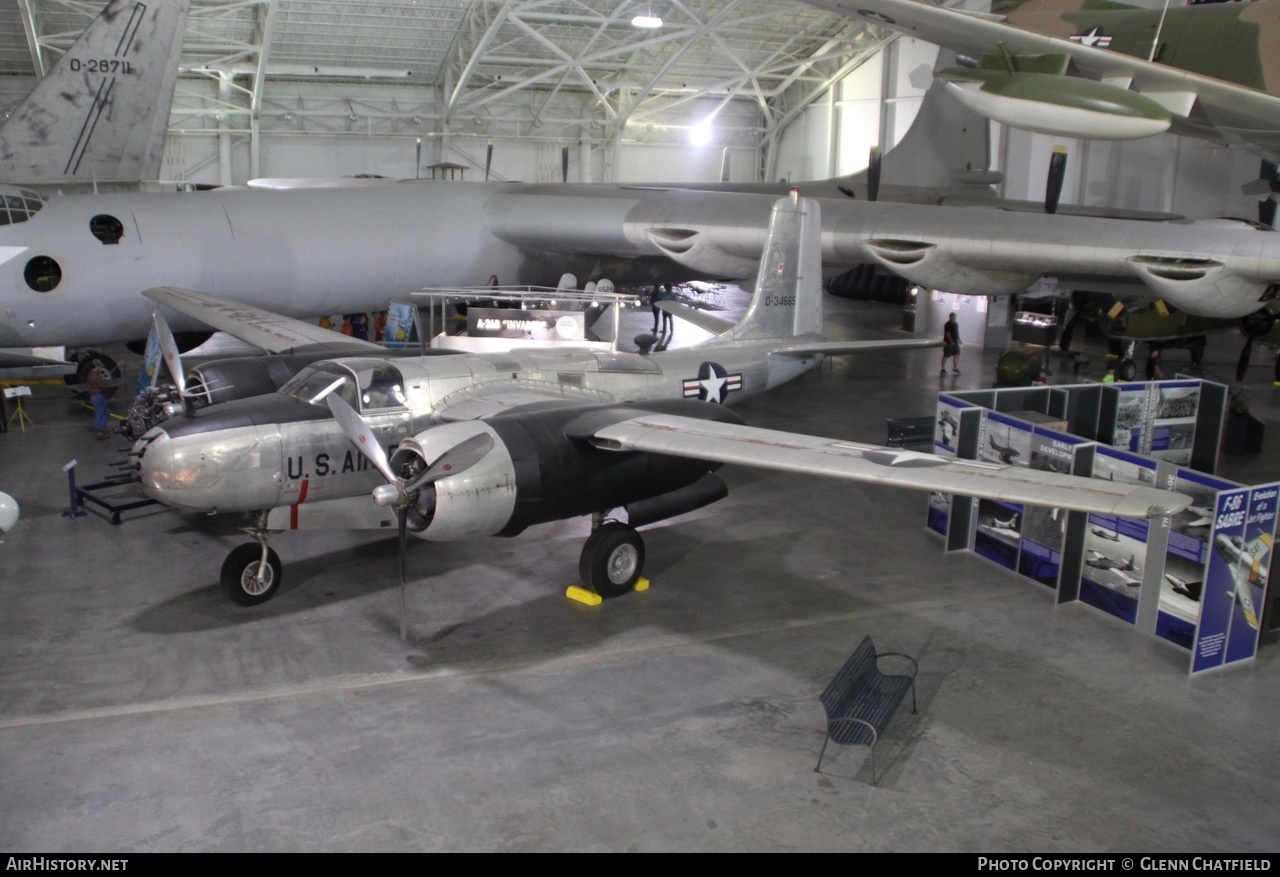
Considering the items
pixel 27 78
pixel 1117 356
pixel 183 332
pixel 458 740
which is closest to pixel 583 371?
pixel 458 740

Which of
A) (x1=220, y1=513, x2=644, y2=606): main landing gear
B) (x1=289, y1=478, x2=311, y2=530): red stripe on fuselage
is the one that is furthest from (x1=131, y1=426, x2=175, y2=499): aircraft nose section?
(x1=289, y1=478, x2=311, y2=530): red stripe on fuselage

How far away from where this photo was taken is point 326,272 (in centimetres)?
1945

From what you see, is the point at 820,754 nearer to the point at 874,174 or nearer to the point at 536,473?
the point at 536,473

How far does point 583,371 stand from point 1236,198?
30.5m

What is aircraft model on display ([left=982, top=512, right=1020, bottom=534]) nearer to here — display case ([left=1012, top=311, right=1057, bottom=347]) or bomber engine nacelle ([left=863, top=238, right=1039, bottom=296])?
bomber engine nacelle ([left=863, top=238, right=1039, bottom=296])

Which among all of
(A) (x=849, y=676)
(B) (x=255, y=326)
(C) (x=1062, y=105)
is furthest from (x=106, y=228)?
(A) (x=849, y=676)

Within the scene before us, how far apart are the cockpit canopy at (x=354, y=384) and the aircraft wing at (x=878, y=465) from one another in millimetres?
2629

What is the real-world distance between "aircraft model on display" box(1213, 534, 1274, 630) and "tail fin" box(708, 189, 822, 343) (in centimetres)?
734

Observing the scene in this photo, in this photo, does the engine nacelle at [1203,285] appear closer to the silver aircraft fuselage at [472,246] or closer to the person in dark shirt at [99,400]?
the silver aircraft fuselage at [472,246]

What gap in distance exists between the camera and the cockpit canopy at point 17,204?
54.3 feet

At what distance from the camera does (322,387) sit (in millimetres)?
10750

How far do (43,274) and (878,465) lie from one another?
48.5ft

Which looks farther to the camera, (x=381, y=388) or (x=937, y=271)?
(x=937, y=271)

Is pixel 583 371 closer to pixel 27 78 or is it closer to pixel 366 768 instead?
pixel 366 768
